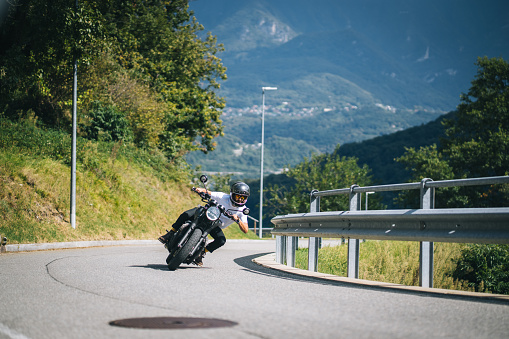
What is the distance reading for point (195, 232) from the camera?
11531 mm

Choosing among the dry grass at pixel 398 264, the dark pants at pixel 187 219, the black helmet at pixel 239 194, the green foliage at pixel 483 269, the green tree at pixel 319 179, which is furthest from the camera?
the green tree at pixel 319 179

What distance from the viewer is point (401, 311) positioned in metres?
6.98

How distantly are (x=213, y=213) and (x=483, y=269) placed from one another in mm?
6570

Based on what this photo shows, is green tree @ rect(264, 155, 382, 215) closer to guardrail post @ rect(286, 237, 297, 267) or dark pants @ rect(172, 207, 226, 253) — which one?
guardrail post @ rect(286, 237, 297, 267)

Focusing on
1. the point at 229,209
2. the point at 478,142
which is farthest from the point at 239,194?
the point at 478,142

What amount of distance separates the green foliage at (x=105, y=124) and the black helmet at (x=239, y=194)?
2147cm

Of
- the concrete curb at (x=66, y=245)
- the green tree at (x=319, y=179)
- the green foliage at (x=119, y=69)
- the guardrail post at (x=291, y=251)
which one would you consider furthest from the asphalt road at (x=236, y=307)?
the green tree at (x=319, y=179)

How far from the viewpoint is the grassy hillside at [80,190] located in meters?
22.2

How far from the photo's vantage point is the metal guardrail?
800cm

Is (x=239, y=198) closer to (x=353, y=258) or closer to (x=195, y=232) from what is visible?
(x=195, y=232)

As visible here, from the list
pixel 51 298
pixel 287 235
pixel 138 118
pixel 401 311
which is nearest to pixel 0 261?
pixel 287 235

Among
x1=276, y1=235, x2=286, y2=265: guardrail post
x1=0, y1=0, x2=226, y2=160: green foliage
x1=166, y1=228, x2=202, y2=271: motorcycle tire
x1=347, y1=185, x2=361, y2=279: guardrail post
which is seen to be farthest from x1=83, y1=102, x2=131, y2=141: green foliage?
x1=347, y1=185, x2=361, y2=279: guardrail post

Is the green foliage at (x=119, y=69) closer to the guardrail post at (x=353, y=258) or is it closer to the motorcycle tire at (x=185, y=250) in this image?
the motorcycle tire at (x=185, y=250)

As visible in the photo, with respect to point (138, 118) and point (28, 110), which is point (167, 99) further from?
point (28, 110)
